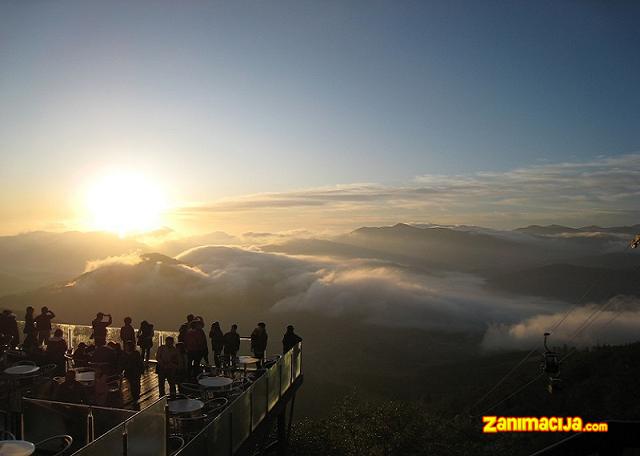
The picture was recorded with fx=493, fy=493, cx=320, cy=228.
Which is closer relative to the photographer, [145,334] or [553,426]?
[553,426]

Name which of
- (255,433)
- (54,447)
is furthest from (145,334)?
(54,447)

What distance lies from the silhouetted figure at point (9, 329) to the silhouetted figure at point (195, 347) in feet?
18.5

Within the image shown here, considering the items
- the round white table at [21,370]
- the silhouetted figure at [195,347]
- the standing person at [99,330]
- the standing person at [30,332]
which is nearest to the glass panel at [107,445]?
the round white table at [21,370]

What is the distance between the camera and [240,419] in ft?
32.6

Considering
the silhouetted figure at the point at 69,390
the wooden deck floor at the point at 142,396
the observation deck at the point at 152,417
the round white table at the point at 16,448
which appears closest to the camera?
the observation deck at the point at 152,417

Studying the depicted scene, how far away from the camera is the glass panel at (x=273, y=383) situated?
12.0 meters

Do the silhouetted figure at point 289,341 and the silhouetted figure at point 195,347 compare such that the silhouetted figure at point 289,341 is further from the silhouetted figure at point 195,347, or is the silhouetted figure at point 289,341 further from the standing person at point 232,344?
the silhouetted figure at point 195,347

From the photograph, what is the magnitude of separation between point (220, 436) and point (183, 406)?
1.57 m

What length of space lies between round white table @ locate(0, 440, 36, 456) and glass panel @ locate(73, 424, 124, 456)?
1789mm

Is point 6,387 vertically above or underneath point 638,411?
above

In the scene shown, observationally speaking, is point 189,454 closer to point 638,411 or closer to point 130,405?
point 130,405

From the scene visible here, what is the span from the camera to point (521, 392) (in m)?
83.6

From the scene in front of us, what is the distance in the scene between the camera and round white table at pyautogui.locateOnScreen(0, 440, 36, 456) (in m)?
6.91

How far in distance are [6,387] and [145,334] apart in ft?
14.1
